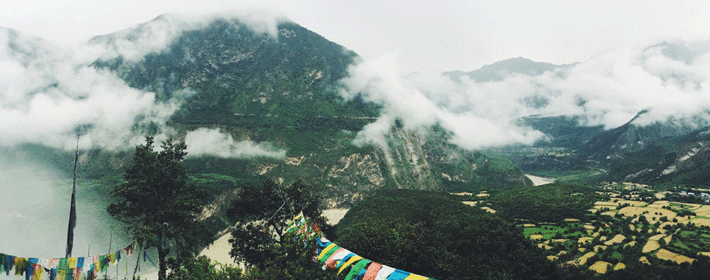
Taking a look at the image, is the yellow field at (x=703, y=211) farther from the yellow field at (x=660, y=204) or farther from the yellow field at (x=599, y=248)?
the yellow field at (x=599, y=248)

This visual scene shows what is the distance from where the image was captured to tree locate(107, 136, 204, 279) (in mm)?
33250

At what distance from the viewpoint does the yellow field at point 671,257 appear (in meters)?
53.2

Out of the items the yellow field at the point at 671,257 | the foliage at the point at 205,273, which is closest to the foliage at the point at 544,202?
the yellow field at the point at 671,257

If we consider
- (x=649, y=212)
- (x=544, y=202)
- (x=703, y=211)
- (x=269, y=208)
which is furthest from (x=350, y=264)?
(x=544, y=202)

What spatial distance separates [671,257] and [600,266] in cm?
1527

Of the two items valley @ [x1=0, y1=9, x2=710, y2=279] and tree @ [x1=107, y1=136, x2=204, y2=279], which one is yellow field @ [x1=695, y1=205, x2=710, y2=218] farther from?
tree @ [x1=107, y1=136, x2=204, y2=279]

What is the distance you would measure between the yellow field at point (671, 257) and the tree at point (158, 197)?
6951 centimetres

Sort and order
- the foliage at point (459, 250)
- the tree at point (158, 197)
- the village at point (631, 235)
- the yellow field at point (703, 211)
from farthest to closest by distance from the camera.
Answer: the yellow field at point (703, 211), the village at point (631, 235), the tree at point (158, 197), the foliage at point (459, 250)

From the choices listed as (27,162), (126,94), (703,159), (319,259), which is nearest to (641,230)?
(319,259)

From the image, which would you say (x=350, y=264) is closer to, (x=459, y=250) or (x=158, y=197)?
(x=459, y=250)

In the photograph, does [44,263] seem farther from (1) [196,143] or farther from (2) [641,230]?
(1) [196,143]

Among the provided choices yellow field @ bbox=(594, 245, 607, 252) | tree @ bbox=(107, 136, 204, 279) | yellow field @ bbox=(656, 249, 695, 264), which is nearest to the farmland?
yellow field @ bbox=(656, 249, 695, 264)

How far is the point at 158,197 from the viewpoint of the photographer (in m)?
35.4

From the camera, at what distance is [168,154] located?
36969 mm
